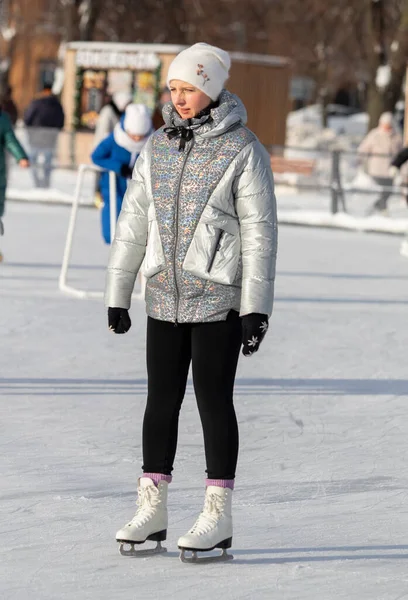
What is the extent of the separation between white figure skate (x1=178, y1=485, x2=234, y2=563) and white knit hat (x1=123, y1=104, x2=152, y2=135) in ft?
21.0

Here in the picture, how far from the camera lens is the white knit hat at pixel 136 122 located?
10.6m

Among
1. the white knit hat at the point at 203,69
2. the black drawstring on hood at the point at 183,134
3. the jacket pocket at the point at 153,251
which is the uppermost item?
the white knit hat at the point at 203,69

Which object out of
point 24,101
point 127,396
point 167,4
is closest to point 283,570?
point 127,396

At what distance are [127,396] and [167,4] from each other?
34.1 m

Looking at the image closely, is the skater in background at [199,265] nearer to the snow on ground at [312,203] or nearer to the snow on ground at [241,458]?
the snow on ground at [241,458]

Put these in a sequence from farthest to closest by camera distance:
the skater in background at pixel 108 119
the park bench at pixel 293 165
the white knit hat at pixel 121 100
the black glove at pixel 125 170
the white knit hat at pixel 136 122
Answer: the park bench at pixel 293 165, the skater in background at pixel 108 119, the white knit hat at pixel 121 100, the black glove at pixel 125 170, the white knit hat at pixel 136 122

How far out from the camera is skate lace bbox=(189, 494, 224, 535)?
14.2ft

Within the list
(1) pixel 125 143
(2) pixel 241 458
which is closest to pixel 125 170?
(1) pixel 125 143

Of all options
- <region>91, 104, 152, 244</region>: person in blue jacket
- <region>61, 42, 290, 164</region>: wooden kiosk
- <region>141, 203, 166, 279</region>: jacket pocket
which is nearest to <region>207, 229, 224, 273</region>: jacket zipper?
<region>141, 203, 166, 279</region>: jacket pocket

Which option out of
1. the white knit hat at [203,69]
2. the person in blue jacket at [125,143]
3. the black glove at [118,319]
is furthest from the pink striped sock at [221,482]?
the person in blue jacket at [125,143]

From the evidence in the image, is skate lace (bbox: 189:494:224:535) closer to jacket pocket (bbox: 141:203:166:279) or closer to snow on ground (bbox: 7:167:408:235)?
jacket pocket (bbox: 141:203:166:279)

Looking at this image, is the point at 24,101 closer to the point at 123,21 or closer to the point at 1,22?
the point at 1,22

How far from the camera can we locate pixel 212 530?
14.3ft

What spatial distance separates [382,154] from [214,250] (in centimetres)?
1694
